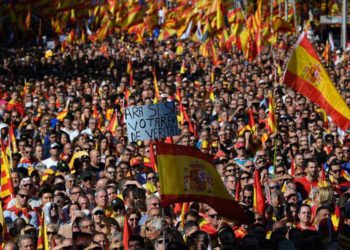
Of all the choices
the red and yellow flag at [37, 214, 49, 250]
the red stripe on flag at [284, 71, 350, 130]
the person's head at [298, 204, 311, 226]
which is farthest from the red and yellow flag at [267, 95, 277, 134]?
the red and yellow flag at [37, 214, 49, 250]

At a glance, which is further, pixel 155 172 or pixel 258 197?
pixel 155 172

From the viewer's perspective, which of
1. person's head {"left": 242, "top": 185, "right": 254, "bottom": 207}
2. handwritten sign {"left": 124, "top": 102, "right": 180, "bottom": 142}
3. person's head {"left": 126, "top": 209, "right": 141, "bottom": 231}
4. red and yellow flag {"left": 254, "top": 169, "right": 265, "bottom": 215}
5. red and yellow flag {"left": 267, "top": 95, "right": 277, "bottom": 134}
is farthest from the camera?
red and yellow flag {"left": 267, "top": 95, "right": 277, "bottom": 134}

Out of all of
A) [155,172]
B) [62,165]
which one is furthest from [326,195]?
[62,165]

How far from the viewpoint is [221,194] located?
9.91 metres

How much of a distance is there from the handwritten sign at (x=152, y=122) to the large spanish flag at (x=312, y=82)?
2183 mm

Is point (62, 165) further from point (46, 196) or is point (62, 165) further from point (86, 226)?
point (86, 226)

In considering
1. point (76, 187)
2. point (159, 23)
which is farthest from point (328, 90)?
point (159, 23)

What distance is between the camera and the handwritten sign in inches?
428

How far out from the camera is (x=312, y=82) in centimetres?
1288

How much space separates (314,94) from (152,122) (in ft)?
8.66

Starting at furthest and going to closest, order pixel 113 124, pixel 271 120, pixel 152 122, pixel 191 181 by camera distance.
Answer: pixel 113 124
pixel 271 120
pixel 152 122
pixel 191 181

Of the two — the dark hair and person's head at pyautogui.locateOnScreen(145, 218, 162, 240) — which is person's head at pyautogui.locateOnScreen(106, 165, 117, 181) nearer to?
person's head at pyautogui.locateOnScreen(145, 218, 162, 240)

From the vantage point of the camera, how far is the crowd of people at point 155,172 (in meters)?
9.74

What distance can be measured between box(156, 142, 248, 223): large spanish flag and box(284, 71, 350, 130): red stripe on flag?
2.99 meters
